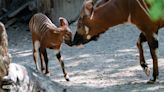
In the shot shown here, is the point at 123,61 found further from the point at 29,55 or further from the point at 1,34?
the point at 1,34

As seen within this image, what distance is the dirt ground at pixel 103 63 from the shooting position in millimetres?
5785

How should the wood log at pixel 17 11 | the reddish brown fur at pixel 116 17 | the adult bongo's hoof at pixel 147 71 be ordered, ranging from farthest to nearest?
1. the wood log at pixel 17 11
2. the adult bongo's hoof at pixel 147 71
3. the reddish brown fur at pixel 116 17

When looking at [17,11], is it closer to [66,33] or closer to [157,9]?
[66,33]

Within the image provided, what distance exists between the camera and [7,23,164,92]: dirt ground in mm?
5785

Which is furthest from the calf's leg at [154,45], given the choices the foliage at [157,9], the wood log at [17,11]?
the wood log at [17,11]

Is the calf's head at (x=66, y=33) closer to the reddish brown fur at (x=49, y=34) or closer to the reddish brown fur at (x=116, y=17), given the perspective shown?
the reddish brown fur at (x=49, y=34)

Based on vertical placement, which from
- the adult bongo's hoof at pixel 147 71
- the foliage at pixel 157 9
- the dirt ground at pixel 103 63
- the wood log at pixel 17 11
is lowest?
the dirt ground at pixel 103 63

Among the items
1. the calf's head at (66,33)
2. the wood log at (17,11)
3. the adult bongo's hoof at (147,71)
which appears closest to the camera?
the calf's head at (66,33)

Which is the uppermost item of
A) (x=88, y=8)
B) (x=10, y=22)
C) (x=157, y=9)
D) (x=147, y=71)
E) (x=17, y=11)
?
(x=157, y=9)

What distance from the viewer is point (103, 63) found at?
756 centimetres

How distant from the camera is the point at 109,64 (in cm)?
743

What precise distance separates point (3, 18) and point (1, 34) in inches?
325

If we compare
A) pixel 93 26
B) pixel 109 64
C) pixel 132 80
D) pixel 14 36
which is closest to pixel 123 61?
pixel 109 64

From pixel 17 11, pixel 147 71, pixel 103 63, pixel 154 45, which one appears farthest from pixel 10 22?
pixel 154 45
